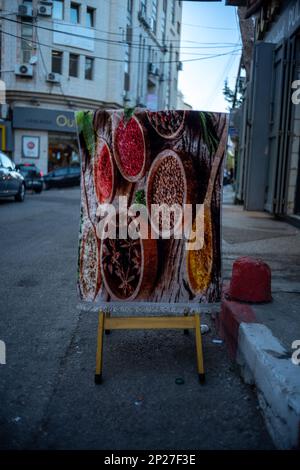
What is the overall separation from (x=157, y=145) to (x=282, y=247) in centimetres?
476

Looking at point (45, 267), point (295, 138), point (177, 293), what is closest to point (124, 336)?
point (177, 293)

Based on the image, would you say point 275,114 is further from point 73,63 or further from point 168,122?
point 73,63

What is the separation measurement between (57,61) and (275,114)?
22.3 meters

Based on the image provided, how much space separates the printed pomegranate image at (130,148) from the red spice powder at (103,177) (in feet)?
0.24

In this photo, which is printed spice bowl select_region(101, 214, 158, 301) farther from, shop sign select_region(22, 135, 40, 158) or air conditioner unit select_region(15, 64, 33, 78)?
shop sign select_region(22, 135, 40, 158)

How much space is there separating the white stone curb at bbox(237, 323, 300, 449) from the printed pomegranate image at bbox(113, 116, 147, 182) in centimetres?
129

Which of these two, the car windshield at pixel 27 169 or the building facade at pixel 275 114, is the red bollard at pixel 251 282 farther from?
the car windshield at pixel 27 169

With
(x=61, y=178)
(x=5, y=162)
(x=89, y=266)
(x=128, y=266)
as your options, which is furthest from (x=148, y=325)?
(x=61, y=178)

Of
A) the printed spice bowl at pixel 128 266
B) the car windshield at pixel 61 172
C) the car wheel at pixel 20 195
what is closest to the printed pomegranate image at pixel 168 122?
the printed spice bowl at pixel 128 266

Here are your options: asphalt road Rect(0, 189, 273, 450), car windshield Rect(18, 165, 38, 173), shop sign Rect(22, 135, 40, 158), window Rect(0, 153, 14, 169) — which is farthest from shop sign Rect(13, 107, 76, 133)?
asphalt road Rect(0, 189, 273, 450)

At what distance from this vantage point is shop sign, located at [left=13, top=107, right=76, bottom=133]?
103 ft

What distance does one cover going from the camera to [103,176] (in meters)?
2.93

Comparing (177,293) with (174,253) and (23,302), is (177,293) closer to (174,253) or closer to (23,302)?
(174,253)

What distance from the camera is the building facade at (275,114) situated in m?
10.1
